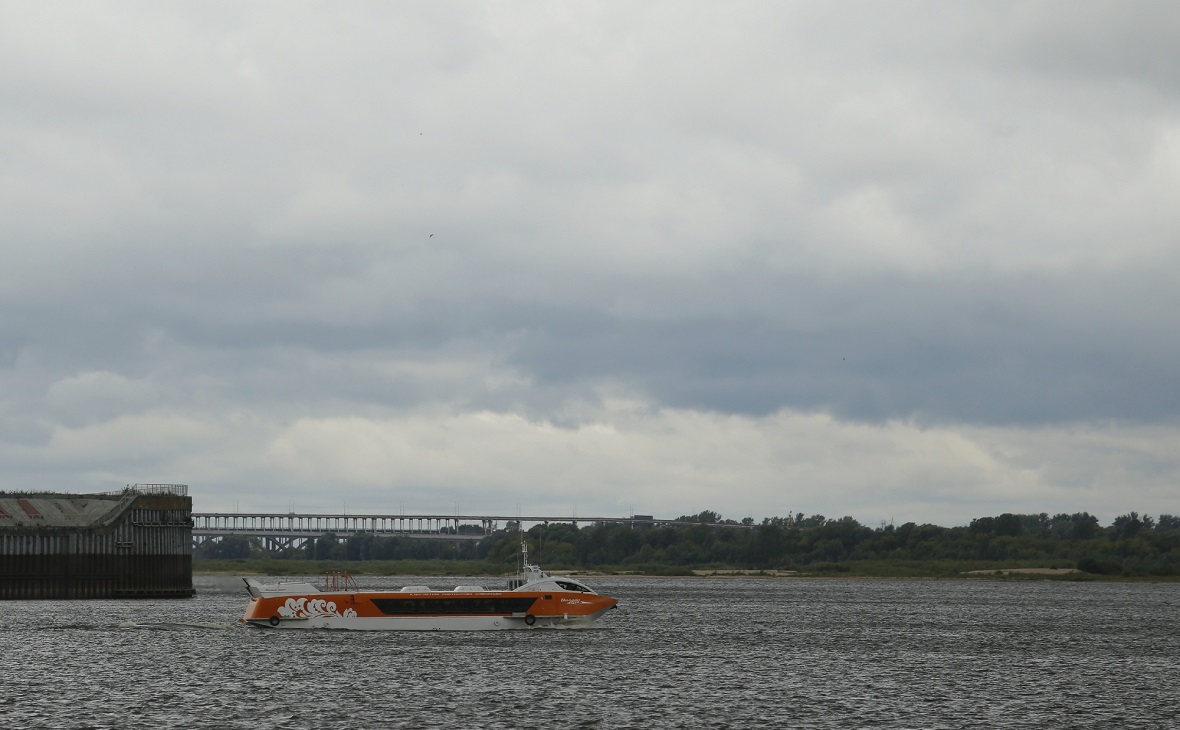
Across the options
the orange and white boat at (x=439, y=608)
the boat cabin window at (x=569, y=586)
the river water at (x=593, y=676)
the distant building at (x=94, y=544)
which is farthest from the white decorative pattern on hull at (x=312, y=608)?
the distant building at (x=94, y=544)

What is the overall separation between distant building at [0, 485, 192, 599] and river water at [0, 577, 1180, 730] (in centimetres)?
2053

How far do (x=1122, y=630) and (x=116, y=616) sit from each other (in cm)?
9121

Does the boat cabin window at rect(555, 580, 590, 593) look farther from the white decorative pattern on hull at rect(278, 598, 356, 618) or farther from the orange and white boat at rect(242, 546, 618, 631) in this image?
the white decorative pattern on hull at rect(278, 598, 356, 618)

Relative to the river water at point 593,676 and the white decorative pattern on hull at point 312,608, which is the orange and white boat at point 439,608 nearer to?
the white decorative pattern on hull at point 312,608

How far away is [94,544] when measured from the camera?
153625 mm

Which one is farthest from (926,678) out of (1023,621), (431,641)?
(1023,621)

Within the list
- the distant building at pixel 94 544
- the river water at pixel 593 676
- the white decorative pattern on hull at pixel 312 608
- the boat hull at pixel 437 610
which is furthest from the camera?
the distant building at pixel 94 544

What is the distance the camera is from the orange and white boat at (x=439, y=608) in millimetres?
102500

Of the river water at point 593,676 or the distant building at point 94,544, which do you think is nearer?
the river water at point 593,676

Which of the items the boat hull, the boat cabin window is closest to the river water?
the boat hull

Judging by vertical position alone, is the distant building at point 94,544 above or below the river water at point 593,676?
above

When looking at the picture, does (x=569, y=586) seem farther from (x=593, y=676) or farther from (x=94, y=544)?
(x=94, y=544)

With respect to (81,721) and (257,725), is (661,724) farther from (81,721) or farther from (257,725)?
(81,721)

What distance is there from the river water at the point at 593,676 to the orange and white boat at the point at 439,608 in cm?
143
